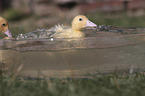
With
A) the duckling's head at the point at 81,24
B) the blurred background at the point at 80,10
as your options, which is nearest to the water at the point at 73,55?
the duckling's head at the point at 81,24

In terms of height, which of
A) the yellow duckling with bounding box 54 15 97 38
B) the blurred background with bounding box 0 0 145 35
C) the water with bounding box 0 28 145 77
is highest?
the blurred background with bounding box 0 0 145 35

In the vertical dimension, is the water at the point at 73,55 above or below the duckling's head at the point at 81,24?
below

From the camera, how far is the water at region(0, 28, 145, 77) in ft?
3.36

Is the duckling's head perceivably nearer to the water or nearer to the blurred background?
the water

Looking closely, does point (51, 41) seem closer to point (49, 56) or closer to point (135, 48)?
point (49, 56)

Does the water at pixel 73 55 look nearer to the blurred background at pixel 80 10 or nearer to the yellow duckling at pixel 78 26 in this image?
the yellow duckling at pixel 78 26

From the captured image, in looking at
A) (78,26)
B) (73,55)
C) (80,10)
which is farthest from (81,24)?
(80,10)

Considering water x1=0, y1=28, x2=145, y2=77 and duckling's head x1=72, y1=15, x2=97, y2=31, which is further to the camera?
duckling's head x1=72, y1=15, x2=97, y2=31

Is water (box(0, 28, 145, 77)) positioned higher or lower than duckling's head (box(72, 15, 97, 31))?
lower

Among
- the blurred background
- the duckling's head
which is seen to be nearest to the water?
the duckling's head

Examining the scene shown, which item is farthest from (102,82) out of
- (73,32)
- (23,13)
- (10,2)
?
(10,2)

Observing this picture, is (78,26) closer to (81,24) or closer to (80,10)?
(81,24)

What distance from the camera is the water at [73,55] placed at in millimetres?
1024

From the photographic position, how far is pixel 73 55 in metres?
1.03
